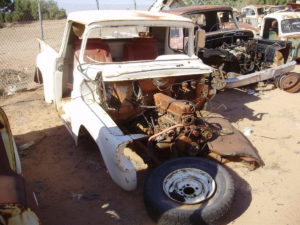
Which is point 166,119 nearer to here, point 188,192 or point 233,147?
point 233,147

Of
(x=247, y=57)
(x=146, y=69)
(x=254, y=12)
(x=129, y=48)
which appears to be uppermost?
(x=254, y=12)

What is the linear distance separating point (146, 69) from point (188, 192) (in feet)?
5.40

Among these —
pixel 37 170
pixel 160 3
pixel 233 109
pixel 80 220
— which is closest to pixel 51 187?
pixel 37 170

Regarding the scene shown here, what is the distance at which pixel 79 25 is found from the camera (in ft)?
15.5

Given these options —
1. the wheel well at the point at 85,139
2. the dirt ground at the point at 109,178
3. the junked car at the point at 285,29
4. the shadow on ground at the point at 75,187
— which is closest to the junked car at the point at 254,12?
the junked car at the point at 285,29

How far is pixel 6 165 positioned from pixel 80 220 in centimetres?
111

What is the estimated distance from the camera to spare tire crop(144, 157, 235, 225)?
9.61 feet

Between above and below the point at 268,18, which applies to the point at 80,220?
below

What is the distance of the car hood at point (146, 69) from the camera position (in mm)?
3779

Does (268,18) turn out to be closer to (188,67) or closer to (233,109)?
(233,109)

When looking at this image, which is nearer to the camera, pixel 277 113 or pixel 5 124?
pixel 5 124

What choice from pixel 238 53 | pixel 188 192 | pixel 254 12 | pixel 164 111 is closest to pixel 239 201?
pixel 188 192

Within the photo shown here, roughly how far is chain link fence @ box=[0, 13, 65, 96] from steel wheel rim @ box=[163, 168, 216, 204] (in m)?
5.17

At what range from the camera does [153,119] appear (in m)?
4.30
